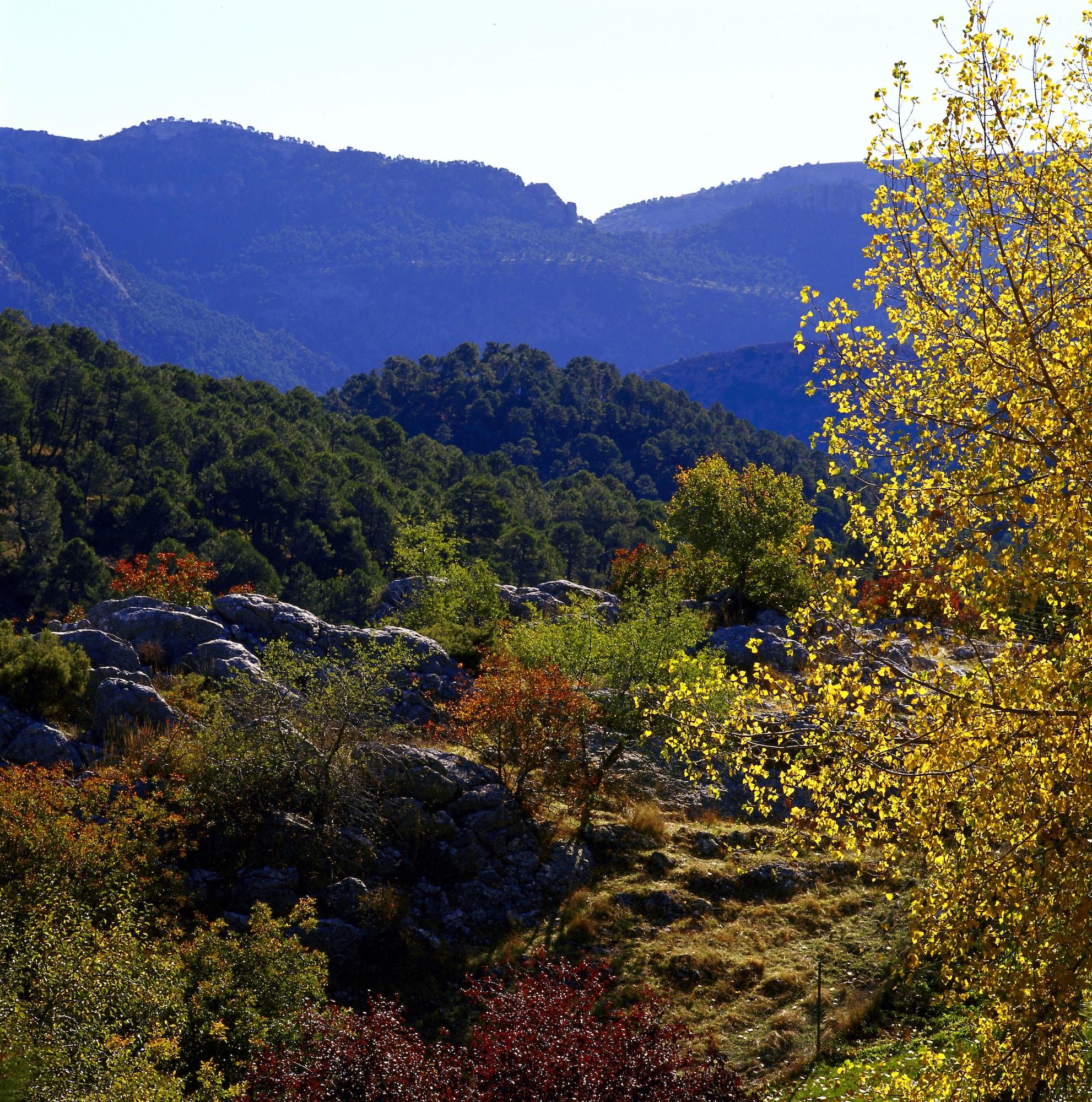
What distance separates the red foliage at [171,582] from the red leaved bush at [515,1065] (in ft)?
48.7

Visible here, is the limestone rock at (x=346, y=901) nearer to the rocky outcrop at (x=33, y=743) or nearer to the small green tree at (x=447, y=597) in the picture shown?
the rocky outcrop at (x=33, y=743)

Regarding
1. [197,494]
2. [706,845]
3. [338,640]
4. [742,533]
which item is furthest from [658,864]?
[197,494]

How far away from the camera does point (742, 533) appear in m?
32.8

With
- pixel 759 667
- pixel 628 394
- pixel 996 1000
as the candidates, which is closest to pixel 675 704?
pixel 759 667

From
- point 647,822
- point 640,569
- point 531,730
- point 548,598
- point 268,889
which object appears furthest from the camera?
point 640,569

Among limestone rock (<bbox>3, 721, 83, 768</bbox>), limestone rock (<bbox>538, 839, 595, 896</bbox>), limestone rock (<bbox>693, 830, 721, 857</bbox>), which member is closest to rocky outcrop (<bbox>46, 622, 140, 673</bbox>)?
limestone rock (<bbox>3, 721, 83, 768</bbox>)

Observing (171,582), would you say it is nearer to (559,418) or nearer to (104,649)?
(104,649)

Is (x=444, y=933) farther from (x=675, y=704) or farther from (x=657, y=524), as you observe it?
(x=657, y=524)

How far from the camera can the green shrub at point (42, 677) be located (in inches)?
685

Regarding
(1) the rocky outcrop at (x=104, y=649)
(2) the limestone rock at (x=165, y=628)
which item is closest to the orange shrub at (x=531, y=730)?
(2) the limestone rock at (x=165, y=628)

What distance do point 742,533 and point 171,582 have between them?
1833 cm

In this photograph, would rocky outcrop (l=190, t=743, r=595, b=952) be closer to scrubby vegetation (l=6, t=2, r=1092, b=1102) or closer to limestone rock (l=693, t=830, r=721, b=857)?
scrubby vegetation (l=6, t=2, r=1092, b=1102)

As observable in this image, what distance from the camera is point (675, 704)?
1889 centimetres

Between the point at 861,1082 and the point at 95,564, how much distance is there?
49.8 metres
